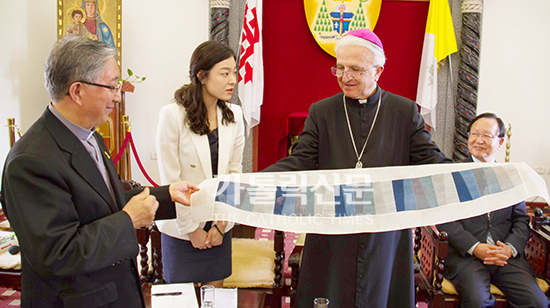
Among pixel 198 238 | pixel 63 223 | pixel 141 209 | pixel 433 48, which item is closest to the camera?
pixel 63 223

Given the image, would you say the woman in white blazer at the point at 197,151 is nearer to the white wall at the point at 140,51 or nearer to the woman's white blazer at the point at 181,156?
the woman's white blazer at the point at 181,156

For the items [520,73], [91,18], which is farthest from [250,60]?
[520,73]

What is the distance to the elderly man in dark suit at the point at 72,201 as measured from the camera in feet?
3.94

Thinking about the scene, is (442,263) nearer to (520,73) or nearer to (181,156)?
(181,156)

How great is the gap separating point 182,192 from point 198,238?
54 centimetres

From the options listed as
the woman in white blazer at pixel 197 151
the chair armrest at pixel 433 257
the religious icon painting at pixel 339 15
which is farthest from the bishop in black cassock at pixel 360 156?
the religious icon painting at pixel 339 15

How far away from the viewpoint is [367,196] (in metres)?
1.82

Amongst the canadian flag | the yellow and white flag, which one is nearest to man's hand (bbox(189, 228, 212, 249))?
the canadian flag

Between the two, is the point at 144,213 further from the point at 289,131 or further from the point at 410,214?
the point at 289,131

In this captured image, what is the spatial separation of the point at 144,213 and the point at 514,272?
7.79ft

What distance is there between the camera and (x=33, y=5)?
240 inches

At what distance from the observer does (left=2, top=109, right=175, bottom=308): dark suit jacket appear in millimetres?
1199

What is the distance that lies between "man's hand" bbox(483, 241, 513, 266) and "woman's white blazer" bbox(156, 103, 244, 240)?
1.80 m

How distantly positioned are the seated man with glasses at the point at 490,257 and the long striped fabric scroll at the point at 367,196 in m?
1.02
